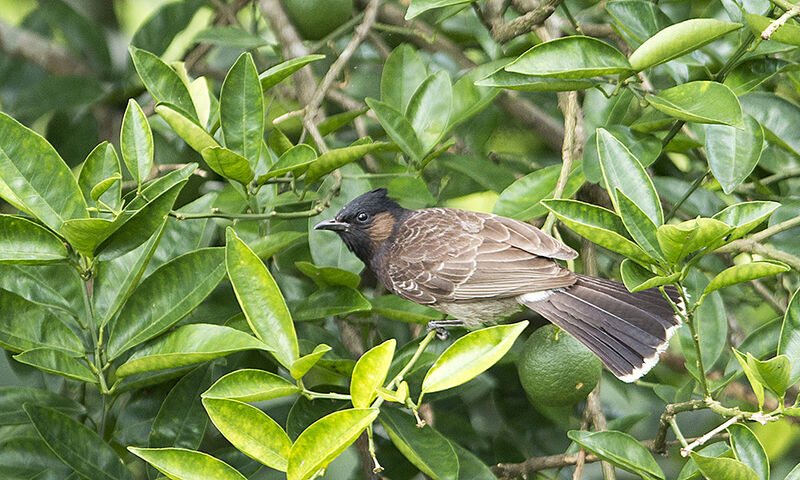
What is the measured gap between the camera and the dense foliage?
167 centimetres

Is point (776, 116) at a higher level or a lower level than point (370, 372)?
lower

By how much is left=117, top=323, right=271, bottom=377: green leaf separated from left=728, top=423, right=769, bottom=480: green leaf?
0.95 m

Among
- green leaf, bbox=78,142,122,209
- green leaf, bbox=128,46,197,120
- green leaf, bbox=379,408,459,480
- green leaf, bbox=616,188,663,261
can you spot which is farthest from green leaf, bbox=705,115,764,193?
green leaf, bbox=78,142,122,209

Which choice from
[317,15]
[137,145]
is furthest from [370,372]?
[317,15]

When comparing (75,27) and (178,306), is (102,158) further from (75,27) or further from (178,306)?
(75,27)

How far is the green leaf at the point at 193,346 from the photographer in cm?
170

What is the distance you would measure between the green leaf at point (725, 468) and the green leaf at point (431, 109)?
1.28 metres

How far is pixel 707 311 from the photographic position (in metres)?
2.33

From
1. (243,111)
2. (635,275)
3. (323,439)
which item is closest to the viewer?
(323,439)

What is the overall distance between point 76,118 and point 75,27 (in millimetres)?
415

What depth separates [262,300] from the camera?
1.74m

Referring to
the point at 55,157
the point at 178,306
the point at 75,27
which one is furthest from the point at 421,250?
the point at 75,27

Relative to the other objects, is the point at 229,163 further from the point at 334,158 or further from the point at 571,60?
the point at 571,60

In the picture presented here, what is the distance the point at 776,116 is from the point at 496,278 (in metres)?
0.97
